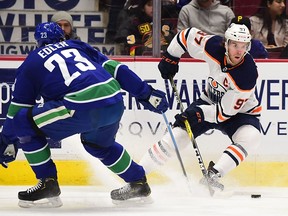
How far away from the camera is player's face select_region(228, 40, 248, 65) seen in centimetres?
506

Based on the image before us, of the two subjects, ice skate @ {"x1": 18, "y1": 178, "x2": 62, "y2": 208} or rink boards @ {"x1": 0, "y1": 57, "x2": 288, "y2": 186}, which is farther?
rink boards @ {"x1": 0, "y1": 57, "x2": 288, "y2": 186}

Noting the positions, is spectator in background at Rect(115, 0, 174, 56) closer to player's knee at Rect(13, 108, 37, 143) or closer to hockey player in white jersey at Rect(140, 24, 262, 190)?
hockey player in white jersey at Rect(140, 24, 262, 190)

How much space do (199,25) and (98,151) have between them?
5.56ft

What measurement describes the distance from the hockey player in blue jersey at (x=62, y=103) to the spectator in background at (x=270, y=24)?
5.19ft

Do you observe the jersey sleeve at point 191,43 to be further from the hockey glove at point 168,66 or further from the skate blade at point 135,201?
the skate blade at point 135,201

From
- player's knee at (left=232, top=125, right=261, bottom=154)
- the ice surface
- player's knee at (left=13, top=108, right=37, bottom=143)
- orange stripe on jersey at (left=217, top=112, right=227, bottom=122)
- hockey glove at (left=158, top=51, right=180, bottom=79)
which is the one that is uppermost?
hockey glove at (left=158, top=51, right=180, bottom=79)

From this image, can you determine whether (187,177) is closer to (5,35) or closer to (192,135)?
(192,135)

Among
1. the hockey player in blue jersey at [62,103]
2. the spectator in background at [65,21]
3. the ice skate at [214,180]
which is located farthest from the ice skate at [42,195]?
the spectator in background at [65,21]

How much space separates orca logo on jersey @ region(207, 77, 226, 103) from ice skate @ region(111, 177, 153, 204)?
0.73 metres

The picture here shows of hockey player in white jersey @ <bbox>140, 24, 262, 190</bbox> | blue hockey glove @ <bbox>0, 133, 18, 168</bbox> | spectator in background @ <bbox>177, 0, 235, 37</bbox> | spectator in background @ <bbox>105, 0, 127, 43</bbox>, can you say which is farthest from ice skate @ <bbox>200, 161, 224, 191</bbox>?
spectator in background @ <bbox>105, 0, 127, 43</bbox>

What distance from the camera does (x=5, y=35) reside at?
5988 mm

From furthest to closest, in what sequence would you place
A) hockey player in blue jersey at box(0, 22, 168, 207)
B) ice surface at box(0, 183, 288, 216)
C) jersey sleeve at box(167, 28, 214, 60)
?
1. jersey sleeve at box(167, 28, 214, 60)
2. ice surface at box(0, 183, 288, 216)
3. hockey player in blue jersey at box(0, 22, 168, 207)

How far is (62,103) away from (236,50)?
113 centimetres

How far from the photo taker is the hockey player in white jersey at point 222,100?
5102mm
